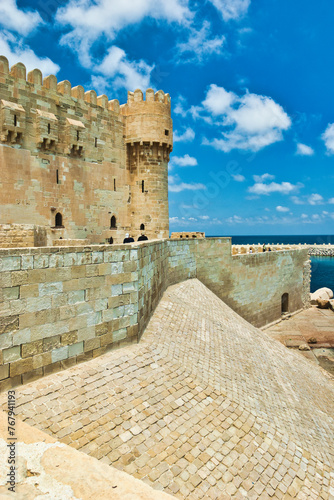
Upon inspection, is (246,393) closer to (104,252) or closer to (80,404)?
(80,404)

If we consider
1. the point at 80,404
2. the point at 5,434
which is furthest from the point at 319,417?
the point at 5,434

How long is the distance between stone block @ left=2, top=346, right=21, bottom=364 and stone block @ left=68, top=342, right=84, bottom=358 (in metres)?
0.94

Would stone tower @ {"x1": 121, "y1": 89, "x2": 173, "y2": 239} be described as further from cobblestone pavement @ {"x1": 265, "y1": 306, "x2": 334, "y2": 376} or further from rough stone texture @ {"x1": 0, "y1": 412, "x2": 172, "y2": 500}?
rough stone texture @ {"x1": 0, "y1": 412, "x2": 172, "y2": 500}

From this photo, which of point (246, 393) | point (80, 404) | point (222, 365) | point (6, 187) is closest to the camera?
point (80, 404)

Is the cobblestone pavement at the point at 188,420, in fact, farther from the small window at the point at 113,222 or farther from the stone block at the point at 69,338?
the small window at the point at 113,222

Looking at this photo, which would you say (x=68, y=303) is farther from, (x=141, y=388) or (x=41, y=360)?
(x=141, y=388)

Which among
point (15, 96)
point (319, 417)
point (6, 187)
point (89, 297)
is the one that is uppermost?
point (15, 96)

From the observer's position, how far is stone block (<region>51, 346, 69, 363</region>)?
18.5ft

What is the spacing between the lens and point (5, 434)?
384 cm

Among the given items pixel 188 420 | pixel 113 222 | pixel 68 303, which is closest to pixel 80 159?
pixel 113 222

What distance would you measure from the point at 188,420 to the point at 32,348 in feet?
9.74

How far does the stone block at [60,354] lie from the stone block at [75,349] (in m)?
0.07

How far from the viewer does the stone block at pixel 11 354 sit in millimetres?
5034

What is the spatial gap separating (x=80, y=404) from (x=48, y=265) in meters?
2.30
